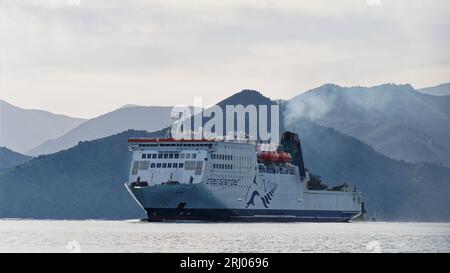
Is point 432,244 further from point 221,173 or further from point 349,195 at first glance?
point 349,195

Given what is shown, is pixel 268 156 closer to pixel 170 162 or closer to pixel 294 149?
pixel 170 162

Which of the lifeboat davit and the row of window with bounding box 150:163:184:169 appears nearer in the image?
the row of window with bounding box 150:163:184:169

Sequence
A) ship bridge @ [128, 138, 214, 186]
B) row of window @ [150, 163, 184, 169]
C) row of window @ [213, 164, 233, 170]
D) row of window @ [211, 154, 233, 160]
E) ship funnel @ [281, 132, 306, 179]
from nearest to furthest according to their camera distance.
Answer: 1. ship bridge @ [128, 138, 214, 186]
2. row of window @ [150, 163, 184, 169]
3. row of window @ [213, 164, 233, 170]
4. row of window @ [211, 154, 233, 160]
5. ship funnel @ [281, 132, 306, 179]

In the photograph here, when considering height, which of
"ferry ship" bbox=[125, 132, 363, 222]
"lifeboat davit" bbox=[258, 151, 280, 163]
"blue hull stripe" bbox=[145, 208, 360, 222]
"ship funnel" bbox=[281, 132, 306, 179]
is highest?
"ship funnel" bbox=[281, 132, 306, 179]

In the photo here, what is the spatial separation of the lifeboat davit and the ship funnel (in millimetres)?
15429

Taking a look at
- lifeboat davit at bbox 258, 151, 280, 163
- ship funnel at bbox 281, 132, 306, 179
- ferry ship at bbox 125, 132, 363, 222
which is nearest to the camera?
ferry ship at bbox 125, 132, 363, 222

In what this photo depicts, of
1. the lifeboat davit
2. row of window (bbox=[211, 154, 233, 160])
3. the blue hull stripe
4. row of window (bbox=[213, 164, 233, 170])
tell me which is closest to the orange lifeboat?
the lifeboat davit

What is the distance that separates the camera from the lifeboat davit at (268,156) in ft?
495

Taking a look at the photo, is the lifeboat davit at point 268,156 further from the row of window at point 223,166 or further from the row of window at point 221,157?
the row of window at point 223,166

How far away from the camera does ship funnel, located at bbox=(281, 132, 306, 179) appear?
559 ft

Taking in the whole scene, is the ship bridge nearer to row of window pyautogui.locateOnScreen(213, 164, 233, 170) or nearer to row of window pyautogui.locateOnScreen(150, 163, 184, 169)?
row of window pyautogui.locateOnScreen(150, 163, 184, 169)

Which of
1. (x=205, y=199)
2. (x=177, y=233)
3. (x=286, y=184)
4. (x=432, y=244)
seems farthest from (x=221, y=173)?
(x=432, y=244)

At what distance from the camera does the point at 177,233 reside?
98375mm

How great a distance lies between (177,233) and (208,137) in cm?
4352
